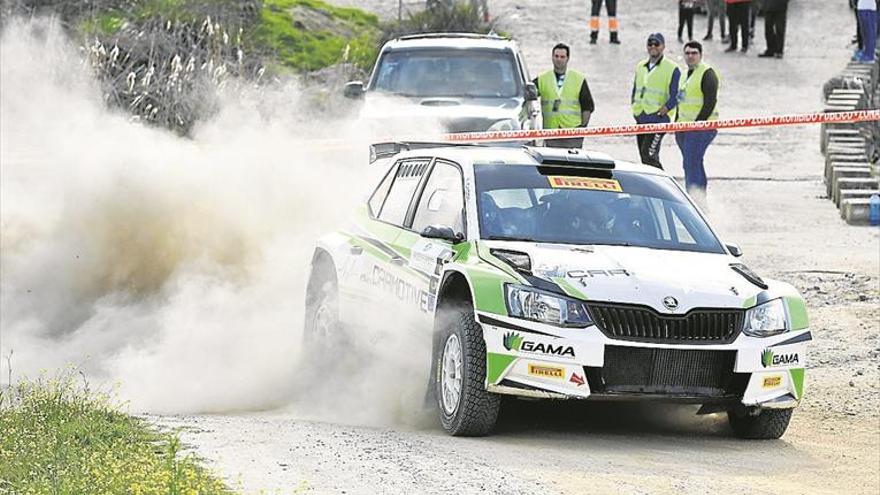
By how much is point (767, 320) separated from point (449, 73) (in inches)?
391

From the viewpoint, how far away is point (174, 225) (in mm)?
14414

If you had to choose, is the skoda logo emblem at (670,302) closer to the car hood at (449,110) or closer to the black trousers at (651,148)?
the car hood at (449,110)

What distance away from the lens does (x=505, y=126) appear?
1731 centimetres

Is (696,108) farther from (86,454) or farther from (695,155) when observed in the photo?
(86,454)

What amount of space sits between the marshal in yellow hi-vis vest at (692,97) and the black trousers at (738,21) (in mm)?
14636

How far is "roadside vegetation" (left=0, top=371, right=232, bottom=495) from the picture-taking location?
21.2ft

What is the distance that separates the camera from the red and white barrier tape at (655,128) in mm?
15844

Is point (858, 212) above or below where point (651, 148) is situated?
below

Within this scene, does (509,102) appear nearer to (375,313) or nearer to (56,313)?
(56,313)

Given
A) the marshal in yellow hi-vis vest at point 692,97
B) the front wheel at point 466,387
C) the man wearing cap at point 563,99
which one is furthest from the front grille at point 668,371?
the man wearing cap at point 563,99

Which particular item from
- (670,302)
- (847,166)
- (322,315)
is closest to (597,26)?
(847,166)

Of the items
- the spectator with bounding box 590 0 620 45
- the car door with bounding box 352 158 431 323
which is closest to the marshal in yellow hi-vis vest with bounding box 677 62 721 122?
the car door with bounding box 352 158 431 323

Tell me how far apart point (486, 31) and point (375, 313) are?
22221mm

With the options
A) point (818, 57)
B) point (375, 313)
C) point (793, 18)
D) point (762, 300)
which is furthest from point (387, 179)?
point (793, 18)
